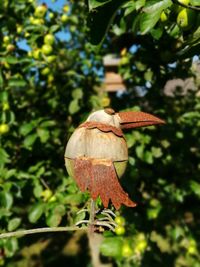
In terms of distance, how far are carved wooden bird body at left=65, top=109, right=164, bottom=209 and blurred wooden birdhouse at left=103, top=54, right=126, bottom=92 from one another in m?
2.53

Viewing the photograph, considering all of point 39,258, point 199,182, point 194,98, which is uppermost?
point 194,98

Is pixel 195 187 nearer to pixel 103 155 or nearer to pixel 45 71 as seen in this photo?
pixel 45 71

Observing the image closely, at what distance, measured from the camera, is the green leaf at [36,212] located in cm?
229

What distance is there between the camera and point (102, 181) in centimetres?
88

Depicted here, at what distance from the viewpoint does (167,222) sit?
357 centimetres

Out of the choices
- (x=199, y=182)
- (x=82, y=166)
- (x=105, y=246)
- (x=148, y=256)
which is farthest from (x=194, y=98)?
(x=82, y=166)

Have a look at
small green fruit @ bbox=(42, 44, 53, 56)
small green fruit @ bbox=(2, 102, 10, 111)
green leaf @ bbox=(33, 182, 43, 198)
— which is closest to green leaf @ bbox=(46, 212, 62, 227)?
green leaf @ bbox=(33, 182, 43, 198)

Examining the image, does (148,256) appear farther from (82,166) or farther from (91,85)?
(82,166)

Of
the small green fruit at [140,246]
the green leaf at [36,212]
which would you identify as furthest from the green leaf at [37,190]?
the small green fruit at [140,246]

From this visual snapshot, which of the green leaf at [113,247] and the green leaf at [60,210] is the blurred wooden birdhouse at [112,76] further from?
the green leaf at [113,247]

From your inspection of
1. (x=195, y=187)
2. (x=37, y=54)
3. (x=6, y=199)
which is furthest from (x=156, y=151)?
(x=6, y=199)

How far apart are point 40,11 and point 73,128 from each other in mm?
1176

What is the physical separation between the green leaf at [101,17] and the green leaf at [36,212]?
128cm

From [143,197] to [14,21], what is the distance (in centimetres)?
171
